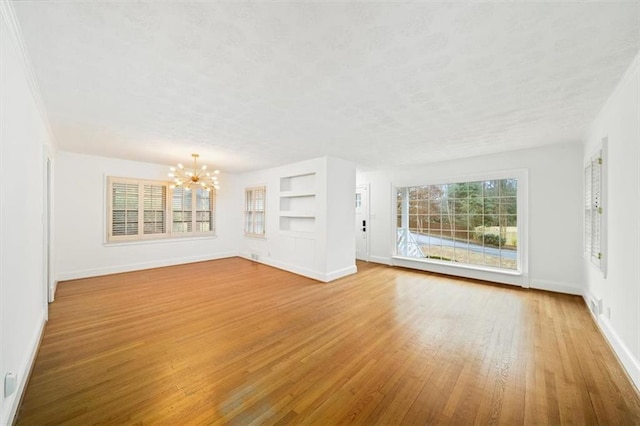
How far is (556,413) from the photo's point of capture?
1.70 meters

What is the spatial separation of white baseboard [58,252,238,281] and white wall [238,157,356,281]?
→ 210 centimetres

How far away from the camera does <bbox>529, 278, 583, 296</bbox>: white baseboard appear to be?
4.05 metres

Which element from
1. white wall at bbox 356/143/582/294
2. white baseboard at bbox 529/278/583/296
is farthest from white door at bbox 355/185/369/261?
white baseboard at bbox 529/278/583/296

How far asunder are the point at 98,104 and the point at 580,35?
426 cm

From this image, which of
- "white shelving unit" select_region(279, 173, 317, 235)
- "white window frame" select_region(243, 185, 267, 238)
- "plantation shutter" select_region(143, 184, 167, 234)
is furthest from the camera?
"white window frame" select_region(243, 185, 267, 238)

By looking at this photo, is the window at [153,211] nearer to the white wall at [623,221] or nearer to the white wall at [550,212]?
the white wall at [550,212]

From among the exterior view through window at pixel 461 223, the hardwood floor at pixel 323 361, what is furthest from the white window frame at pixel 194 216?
the exterior view through window at pixel 461 223

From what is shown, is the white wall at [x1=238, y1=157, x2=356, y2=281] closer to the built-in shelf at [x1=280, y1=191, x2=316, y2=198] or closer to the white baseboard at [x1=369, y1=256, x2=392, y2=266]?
the built-in shelf at [x1=280, y1=191, x2=316, y2=198]

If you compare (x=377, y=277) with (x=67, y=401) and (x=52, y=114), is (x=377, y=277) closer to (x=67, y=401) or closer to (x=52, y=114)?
(x=67, y=401)

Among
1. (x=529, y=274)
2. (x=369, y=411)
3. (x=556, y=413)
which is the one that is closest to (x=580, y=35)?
(x=556, y=413)

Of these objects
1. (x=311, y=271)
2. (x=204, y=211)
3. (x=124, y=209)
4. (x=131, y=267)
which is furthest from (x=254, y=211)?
(x=131, y=267)

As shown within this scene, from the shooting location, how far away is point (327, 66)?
1.92 m

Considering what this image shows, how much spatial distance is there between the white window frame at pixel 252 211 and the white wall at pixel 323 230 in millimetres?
387

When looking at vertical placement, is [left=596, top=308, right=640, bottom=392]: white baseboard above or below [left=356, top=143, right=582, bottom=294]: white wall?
below
